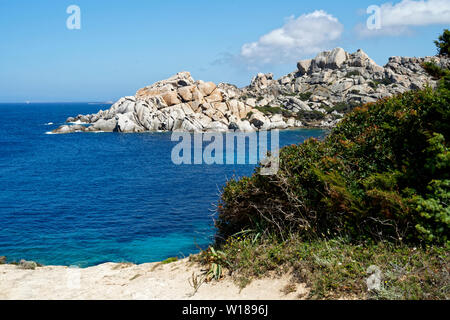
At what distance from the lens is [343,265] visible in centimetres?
819

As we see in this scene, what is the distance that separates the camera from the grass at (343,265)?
716 cm

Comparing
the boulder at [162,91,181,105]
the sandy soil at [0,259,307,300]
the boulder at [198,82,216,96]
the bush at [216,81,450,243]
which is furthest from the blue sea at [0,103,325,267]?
the boulder at [198,82,216,96]

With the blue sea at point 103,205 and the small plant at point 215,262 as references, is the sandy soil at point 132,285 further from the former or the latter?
the blue sea at point 103,205

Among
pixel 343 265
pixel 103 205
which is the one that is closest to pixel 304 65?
pixel 103 205

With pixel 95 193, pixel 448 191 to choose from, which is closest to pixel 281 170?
pixel 448 191

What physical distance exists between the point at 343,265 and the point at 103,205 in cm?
2420

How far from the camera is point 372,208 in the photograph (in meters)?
8.89

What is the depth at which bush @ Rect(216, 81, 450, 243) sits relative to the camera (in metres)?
8.34

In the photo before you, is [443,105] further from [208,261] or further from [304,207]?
[208,261]

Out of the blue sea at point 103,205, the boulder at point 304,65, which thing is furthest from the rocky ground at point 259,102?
the blue sea at point 103,205

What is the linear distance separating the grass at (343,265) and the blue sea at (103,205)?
3809mm

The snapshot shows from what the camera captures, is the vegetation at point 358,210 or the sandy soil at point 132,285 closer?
the vegetation at point 358,210

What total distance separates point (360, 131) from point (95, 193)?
27382 mm

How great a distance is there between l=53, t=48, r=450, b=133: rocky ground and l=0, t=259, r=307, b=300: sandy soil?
62.0m
